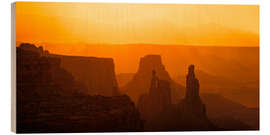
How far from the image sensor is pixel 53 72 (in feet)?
32.7

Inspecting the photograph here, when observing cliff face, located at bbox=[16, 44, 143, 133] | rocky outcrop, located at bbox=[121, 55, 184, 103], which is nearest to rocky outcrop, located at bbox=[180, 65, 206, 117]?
rocky outcrop, located at bbox=[121, 55, 184, 103]

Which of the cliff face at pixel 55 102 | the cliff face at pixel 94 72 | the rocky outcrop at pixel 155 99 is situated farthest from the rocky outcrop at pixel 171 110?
the cliff face at pixel 94 72

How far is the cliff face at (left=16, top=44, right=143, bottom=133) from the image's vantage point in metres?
9.89

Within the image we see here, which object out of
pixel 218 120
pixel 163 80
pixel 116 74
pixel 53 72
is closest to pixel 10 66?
pixel 53 72

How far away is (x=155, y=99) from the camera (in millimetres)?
10242

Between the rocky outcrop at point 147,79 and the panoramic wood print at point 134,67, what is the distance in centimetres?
2

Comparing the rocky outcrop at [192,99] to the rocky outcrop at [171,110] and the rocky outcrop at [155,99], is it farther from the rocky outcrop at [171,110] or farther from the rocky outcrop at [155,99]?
the rocky outcrop at [155,99]

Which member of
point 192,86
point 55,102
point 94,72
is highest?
point 94,72

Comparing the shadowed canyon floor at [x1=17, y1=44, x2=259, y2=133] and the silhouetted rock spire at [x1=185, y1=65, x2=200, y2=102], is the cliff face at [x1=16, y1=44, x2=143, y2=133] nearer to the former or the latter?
the shadowed canyon floor at [x1=17, y1=44, x2=259, y2=133]

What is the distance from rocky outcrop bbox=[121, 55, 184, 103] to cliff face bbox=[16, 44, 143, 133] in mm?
274

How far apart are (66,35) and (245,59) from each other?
3251 millimetres

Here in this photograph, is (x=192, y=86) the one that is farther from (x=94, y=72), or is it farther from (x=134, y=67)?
(x=94, y=72)

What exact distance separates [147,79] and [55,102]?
1.66 metres

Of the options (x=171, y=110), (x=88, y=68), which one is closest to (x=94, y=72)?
(x=88, y=68)
